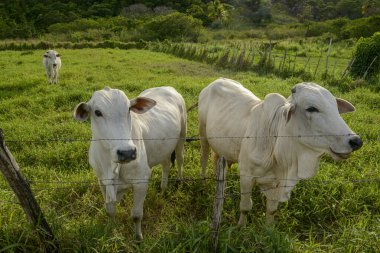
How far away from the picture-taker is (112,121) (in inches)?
108

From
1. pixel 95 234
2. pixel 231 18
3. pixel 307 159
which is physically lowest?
pixel 231 18

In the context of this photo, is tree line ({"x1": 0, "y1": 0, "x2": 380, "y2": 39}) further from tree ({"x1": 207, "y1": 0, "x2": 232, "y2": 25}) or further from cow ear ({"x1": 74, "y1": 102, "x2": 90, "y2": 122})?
cow ear ({"x1": 74, "y1": 102, "x2": 90, "y2": 122})

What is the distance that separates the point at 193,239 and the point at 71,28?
133ft

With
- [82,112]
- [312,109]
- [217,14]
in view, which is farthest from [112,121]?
[217,14]

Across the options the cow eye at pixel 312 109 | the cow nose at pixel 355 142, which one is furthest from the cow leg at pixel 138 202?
the cow nose at pixel 355 142

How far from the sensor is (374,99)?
8172 millimetres

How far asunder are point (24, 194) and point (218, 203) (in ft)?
4.67

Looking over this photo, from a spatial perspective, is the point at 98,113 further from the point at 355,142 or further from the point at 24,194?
the point at 355,142

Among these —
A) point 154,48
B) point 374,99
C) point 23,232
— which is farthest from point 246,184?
point 154,48

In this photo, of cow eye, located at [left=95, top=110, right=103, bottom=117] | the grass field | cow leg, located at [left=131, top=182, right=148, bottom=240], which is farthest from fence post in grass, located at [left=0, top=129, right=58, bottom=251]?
cow leg, located at [left=131, top=182, right=148, bottom=240]

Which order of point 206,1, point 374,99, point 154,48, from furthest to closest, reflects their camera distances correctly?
point 206,1 < point 154,48 < point 374,99

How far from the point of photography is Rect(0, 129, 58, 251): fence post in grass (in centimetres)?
239

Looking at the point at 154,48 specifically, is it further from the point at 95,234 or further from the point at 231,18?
the point at 231,18

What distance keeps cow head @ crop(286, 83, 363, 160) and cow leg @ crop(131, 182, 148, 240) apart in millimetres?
1468
